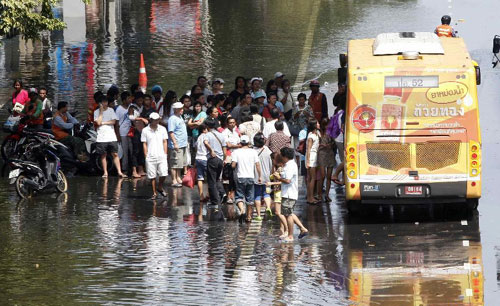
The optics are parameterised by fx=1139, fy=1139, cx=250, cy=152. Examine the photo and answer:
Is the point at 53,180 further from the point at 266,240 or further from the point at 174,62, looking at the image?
the point at 174,62

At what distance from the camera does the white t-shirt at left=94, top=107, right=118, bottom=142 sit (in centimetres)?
2191

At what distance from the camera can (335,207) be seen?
774 inches

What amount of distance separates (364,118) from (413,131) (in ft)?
2.63

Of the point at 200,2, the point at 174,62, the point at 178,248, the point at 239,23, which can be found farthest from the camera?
the point at 200,2

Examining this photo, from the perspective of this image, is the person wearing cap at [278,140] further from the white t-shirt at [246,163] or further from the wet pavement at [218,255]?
the wet pavement at [218,255]

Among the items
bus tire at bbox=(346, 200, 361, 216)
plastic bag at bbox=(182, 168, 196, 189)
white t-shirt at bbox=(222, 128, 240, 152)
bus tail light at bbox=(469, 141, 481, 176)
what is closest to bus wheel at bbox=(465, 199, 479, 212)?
bus tail light at bbox=(469, 141, 481, 176)

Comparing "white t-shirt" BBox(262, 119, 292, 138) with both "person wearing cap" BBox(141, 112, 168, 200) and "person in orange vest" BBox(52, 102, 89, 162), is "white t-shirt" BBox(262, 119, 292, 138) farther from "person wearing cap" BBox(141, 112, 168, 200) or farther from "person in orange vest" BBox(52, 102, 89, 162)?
"person in orange vest" BBox(52, 102, 89, 162)

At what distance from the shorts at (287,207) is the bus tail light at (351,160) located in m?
1.54

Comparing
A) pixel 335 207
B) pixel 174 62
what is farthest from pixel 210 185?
pixel 174 62

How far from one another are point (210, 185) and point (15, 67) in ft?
55.9

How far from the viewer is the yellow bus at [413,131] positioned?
706 inches

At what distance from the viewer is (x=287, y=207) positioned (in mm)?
17062

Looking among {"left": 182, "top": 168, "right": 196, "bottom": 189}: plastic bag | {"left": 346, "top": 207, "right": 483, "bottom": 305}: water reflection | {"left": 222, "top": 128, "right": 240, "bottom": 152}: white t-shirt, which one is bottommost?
{"left": 346, "top": 207, "right": 483, "bottom": 305}: water reflection

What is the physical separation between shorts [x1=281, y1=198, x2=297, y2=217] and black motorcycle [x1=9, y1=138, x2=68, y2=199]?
5245 mm
